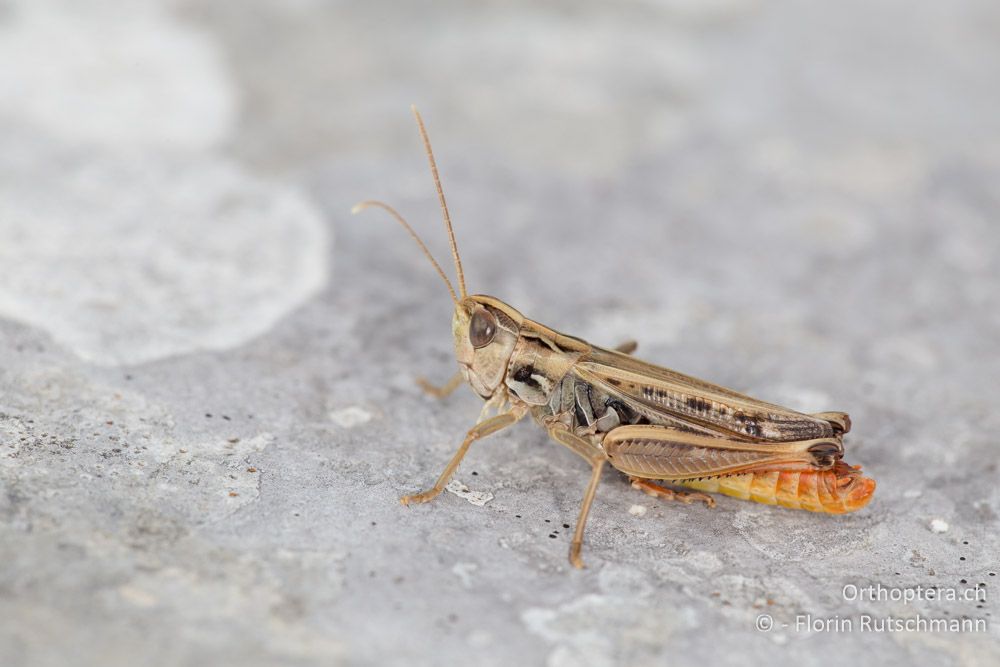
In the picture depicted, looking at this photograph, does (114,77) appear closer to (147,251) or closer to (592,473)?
(147,251)

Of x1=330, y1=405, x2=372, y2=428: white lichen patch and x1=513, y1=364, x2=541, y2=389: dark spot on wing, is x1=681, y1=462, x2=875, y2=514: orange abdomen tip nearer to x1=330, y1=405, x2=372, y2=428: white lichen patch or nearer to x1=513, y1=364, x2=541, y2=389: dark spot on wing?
x1=513, y1=364, x2=541, y2=389: dark spot on wing

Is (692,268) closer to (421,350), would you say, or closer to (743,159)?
(743,159)

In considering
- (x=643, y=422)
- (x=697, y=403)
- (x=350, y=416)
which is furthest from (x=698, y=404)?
(x=350, y=416)

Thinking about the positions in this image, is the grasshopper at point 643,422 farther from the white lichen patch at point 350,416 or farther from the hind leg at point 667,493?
the white lichen patch at point 350,416

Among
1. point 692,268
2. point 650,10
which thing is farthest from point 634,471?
point 650,10

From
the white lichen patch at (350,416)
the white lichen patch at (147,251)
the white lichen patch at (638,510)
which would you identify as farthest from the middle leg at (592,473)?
the white lichen patch at (147,251)
